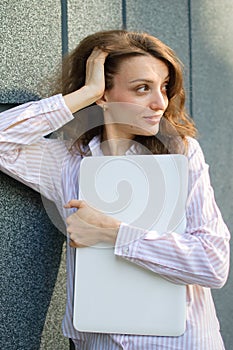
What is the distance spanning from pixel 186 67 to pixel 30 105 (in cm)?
99

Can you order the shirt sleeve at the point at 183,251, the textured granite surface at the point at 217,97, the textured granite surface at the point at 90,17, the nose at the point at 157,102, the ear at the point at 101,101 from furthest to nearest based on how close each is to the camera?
the textured granite surface at the point at 217,97
the textured granite surface at the point at 90,17
the ear at the point at 101,101
the nose at the point at 157,102
the shirt sleeve at the point at 183,251

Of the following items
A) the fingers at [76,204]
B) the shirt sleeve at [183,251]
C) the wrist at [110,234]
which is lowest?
the shirt sleeve at [183,251]

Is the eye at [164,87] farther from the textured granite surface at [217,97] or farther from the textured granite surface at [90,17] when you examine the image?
the textured granite surface at [217,97]

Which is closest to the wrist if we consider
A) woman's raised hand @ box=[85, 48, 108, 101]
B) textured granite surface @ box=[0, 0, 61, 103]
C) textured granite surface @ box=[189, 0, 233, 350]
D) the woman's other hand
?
the woman's other hand

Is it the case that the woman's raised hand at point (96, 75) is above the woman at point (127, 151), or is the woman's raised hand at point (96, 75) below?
above

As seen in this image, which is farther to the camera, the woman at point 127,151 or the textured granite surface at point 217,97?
the textured granite surface at point 217,97

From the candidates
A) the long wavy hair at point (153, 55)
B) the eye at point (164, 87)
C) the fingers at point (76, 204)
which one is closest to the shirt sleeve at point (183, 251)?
the fingers at point (76, 204)

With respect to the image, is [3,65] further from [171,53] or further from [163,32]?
[163,32]

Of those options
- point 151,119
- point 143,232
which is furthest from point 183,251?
point 151,119

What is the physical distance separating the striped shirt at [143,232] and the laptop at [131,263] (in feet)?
0.10

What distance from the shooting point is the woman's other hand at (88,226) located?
194cm

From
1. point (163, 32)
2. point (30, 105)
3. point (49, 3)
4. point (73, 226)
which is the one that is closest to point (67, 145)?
point (30, 105)

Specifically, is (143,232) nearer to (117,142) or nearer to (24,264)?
(117,142)

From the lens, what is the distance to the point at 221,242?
1940mm
